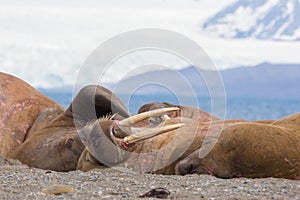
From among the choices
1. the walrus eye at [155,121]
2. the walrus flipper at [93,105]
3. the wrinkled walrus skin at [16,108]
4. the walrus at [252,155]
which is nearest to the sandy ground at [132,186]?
the walrus at [252,155]

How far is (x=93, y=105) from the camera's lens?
10320 mm

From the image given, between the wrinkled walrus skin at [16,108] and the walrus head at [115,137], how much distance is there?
9.11ft

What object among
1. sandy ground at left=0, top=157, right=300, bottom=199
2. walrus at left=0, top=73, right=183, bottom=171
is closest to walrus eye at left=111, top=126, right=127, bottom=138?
walrus at left=0, top=73, right=183, bottom=171

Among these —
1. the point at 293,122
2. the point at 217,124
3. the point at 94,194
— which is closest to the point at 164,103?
the point at 217,124

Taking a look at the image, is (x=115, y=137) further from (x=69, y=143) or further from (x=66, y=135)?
(x=66, y=135)

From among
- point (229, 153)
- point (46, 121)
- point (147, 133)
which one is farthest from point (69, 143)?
point (229, 153)

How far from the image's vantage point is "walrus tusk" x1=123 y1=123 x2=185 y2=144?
8.51 m

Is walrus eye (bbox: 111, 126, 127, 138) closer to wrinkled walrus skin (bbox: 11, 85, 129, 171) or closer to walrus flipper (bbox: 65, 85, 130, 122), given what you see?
wrinkled walrus skin (bbox: 11, 85, 129, 171)

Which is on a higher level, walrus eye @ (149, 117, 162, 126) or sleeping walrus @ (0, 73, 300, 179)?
walrus eye @ (149, 117, 162, 126)

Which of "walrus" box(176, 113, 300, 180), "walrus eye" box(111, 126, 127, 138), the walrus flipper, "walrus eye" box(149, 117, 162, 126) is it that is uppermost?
the walrus flipper

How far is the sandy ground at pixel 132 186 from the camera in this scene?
6.05 m

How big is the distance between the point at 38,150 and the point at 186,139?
251cm

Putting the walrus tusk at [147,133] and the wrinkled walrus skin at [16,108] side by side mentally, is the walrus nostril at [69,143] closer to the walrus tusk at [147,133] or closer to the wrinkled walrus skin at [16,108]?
the walrus tusk at [147,133]

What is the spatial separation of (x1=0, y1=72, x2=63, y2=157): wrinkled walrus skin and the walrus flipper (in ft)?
4.63
